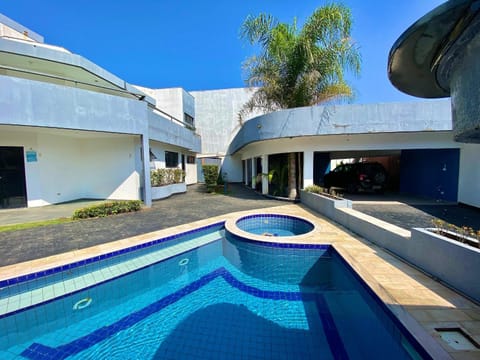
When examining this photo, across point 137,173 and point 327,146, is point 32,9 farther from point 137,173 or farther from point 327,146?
point 327,146

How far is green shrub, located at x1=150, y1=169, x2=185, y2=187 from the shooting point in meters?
11.9

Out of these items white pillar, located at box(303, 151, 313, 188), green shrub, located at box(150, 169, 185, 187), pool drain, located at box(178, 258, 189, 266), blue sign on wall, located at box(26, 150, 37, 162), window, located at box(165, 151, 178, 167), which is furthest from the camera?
window, located at box(165, 151, 178, 167)

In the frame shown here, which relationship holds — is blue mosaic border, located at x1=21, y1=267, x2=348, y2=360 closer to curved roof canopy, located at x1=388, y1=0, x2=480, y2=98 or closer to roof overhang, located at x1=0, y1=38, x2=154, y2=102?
curved roof canopy, located at x1=388, y1=0, x2=480, y2=98

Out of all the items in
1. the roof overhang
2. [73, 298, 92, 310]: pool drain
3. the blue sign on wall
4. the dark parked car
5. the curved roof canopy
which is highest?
the roof overhang

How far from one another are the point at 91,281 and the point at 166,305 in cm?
173

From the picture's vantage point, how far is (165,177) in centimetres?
1318

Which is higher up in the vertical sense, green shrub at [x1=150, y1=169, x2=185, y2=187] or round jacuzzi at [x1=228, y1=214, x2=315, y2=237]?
green shrub at [x1=150, y1=169, x2=185, y2=187]

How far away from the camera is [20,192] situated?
9.56 meters

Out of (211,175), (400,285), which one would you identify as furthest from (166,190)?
(400,285)

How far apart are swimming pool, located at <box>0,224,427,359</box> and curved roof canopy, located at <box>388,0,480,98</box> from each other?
9.22 feet

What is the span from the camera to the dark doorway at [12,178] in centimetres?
923

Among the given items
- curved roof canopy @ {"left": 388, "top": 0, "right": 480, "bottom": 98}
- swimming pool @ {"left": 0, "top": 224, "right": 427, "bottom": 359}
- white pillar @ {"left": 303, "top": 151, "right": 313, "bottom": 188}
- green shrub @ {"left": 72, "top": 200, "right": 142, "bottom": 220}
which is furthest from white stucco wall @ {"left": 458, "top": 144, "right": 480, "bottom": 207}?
green shrub @ {"left": 72, "top": 200, "right": 142, "bottom": 220}

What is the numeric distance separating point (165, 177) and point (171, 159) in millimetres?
2900

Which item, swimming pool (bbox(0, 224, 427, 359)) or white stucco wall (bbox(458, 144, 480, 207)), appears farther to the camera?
white stucco wall (bbox(458, 144, 480, 207))
